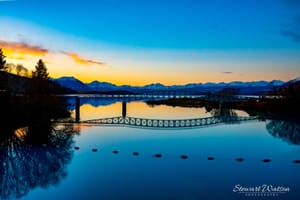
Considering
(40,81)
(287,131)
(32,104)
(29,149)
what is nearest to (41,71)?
(40,81)

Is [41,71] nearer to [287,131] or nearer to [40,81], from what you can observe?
[40,81]

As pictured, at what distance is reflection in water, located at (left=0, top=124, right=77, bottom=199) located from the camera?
3.35m

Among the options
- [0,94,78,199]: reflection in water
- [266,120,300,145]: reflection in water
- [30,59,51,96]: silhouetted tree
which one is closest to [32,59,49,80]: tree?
[30,59,51,96]: silhouetted tree

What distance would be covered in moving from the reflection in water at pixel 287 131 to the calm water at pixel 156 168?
0.20 feet

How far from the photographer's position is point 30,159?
456cm

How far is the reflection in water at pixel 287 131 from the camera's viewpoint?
22.1ft

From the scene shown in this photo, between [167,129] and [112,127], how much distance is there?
1695 mm

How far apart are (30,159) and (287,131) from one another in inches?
262

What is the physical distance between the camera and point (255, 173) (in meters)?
3.84

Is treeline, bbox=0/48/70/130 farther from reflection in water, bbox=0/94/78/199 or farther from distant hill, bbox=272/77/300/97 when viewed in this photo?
distant hill, bbox=272/77/300/97

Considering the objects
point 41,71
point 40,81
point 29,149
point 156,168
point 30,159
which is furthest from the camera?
point 41,71

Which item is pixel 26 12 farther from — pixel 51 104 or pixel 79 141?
pixel 51 104

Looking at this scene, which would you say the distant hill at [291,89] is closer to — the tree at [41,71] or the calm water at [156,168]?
the calm water at [156,168]

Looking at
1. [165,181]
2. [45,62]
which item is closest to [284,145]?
[165,181]
